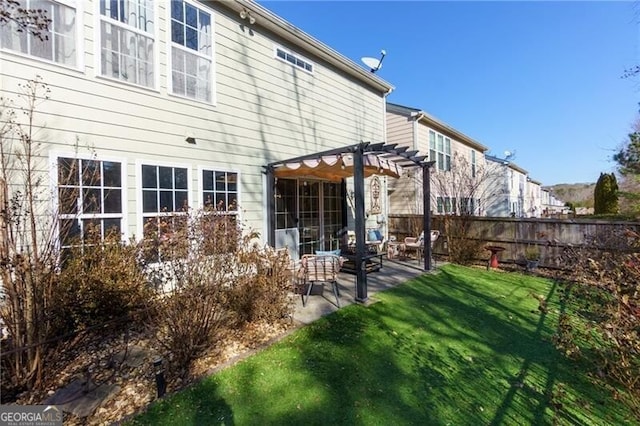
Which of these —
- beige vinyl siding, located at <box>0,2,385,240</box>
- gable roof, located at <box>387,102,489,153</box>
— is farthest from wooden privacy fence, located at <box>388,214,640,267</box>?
beige vinyl siding, located at <box>0,2,385,240</box>

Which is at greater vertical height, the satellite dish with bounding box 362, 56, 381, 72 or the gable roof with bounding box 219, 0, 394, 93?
the satellite dish with bounding box 362, 56, 381, 72

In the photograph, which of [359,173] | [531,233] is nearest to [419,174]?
[531,233]

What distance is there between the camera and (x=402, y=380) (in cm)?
345

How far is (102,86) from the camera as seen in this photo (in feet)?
15.5

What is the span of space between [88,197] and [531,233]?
38.1 feet

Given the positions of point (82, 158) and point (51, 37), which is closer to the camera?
point (51, 37)

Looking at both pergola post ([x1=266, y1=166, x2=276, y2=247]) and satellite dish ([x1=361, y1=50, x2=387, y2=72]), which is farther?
satellite dish ([x1=361, y1=50, x2=387, y2=72])

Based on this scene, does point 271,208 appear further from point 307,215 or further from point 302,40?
point 302,40

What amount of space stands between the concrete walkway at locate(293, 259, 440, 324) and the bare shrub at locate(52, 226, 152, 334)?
2.48 metres

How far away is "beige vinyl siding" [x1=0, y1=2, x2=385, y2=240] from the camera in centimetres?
441

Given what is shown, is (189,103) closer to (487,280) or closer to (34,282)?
(34,282)

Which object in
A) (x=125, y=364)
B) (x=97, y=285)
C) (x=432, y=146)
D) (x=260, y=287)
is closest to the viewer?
(x=125, y=364)

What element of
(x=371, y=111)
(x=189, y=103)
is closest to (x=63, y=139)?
(x=189, y=103)

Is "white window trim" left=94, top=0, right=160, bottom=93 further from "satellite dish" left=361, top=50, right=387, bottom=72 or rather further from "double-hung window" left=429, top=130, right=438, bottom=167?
"double-hung window" left=429, top=130, right=438, bottom=167
